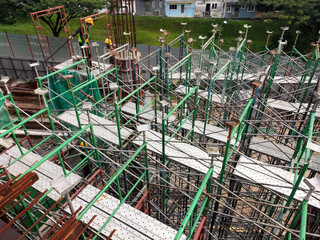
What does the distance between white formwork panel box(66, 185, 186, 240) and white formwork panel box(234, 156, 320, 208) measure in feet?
8.12

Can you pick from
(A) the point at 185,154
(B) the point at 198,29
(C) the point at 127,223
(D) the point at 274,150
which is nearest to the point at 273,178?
(D) the point at 274,150

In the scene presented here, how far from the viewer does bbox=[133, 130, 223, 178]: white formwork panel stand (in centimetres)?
665

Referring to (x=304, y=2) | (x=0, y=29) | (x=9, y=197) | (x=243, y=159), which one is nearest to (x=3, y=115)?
(x=9, y=197)

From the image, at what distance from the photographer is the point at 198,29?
113 feet

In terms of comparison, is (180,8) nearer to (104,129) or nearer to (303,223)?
(104,129)

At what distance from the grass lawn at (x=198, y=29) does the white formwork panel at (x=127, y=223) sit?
84.9ft

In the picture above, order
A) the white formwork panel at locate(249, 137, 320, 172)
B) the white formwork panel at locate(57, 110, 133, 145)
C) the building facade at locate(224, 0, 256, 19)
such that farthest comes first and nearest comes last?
1. the building facade at locate(224, 0, 256, 19)
2. the white formwork panel at locate(57, 110, 133, 145)
3. the white formwork panel at locate(249, 137, 320, 172)

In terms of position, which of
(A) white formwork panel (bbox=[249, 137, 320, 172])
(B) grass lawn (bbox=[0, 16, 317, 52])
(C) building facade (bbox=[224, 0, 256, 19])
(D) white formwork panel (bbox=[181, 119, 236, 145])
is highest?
(C) building facade (bbox=[224, 0, 256, 19])

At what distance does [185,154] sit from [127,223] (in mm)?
2667

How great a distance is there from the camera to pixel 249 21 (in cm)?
3291

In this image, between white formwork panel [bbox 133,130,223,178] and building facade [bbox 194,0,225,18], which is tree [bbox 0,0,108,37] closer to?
building facade [bbox 194,0,225,18]

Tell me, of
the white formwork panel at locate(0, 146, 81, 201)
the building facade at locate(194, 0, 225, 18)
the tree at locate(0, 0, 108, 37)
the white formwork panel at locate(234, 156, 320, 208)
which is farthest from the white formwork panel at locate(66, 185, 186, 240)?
the building facade at locate(194, 0, 225, 18)

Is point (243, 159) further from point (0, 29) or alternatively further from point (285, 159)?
point (0, 29)

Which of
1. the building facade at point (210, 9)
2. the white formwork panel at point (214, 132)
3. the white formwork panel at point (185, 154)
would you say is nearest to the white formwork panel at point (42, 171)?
the white formwork panel at point (185, 154)
